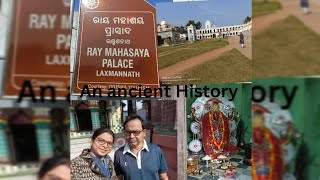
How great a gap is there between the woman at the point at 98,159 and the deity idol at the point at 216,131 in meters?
0.58

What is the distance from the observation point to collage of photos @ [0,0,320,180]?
1794 millimetres

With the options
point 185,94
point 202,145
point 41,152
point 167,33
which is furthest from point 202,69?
point 41,152

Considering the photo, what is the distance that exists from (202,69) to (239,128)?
42 cm

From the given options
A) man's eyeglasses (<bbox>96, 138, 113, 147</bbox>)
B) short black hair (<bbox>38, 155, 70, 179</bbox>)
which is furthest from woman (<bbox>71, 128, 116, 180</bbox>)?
short black hair (<bbox>38, 155, 70, 179</bbox>)

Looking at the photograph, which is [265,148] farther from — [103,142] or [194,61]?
[103,142]

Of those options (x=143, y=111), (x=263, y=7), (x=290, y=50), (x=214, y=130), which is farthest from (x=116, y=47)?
(x=290, y=50)

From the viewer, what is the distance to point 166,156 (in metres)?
2.16

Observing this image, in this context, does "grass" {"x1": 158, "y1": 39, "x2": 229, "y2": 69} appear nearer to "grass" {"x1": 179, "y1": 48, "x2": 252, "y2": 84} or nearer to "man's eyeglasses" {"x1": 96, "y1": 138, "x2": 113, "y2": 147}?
"grass" {"x1": 179, "y1": 48, "x2": 252, "y2": 84}

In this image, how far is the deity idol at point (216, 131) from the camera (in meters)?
2.13

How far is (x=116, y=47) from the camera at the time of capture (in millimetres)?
2164

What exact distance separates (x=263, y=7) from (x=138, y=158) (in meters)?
1.16

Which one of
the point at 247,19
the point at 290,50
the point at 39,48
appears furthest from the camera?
the point at 247,19

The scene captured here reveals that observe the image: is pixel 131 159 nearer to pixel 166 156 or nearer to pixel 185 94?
pixel 166 156

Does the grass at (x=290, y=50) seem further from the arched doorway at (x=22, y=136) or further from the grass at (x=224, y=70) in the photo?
the arched doorway at (x=22, y=136)
